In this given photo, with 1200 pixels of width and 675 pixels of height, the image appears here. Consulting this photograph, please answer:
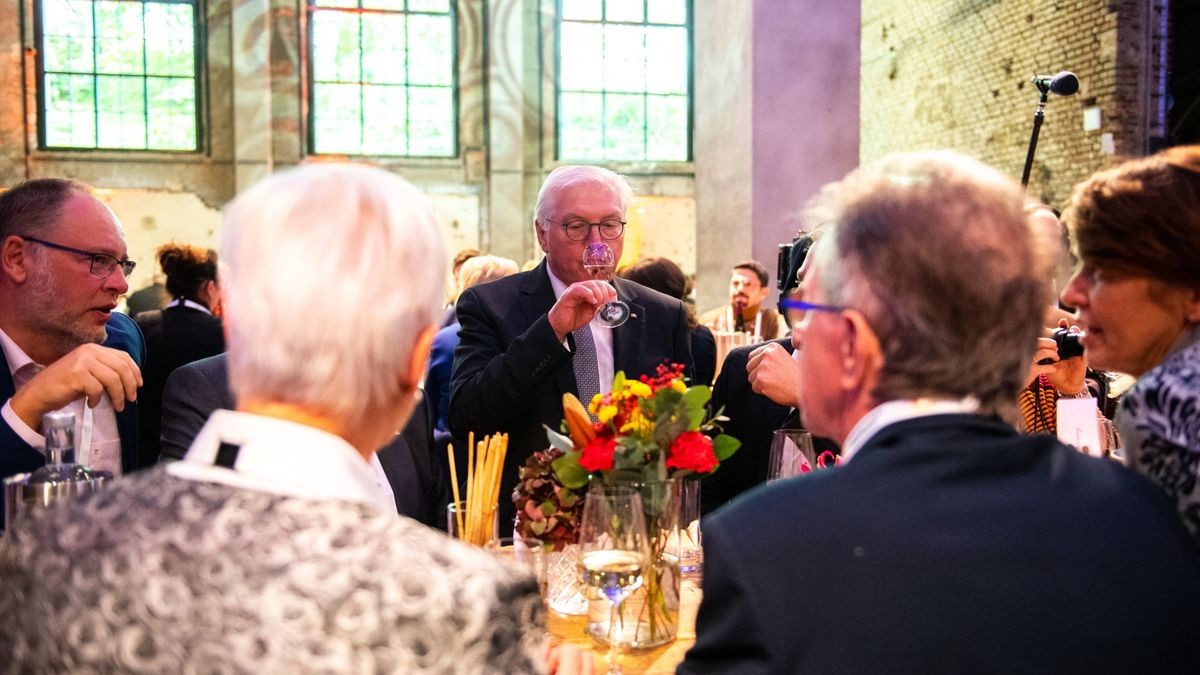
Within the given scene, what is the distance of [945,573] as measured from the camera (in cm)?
94

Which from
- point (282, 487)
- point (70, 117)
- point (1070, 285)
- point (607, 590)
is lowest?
point (607, 590)

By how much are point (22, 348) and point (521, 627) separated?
1874mm

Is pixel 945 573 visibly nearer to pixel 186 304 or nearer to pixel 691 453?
pixel 691 453

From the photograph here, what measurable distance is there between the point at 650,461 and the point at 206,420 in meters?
1.05

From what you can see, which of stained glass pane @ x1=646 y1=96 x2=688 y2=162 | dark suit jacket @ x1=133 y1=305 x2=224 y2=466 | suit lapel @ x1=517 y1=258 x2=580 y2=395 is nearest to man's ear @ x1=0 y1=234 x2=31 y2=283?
suit lapel @ x1=517 y1=258 x2=580 y2=395

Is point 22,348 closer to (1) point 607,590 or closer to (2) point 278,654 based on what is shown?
(1) point 607,590

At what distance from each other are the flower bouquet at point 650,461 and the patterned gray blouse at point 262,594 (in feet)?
2.36

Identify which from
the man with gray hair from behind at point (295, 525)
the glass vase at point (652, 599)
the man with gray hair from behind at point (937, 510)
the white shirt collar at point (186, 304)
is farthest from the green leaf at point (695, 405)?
the white shirt collar at point (186, 304)

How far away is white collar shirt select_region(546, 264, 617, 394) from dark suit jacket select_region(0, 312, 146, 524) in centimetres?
112

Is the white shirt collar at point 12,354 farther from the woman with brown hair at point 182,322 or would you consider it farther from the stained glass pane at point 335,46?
the stained glass pane at point 335,46

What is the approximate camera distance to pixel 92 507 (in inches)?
35.5

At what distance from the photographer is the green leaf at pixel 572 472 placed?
1.66 metres

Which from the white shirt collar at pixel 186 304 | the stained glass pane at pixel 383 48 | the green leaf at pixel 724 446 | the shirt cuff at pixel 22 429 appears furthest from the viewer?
the stained glass pane at pixel 383 48

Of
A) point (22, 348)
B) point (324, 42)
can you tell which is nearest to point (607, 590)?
point (22, 348)
